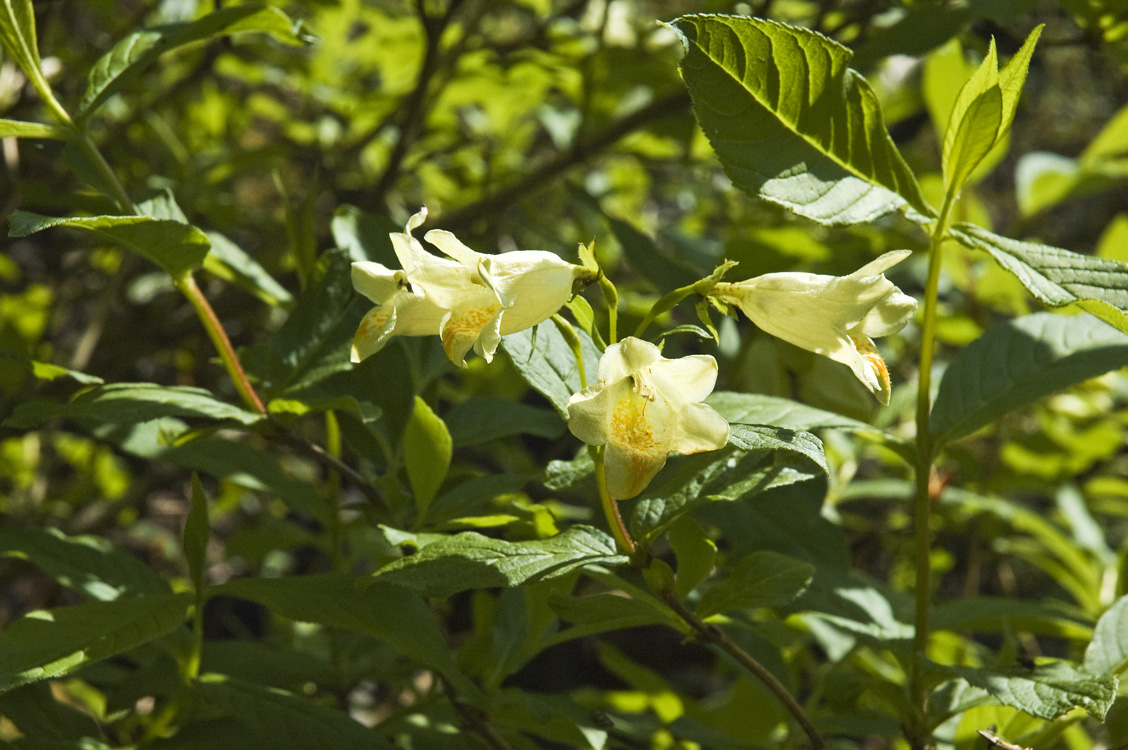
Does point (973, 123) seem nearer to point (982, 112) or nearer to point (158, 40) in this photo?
point (982, 112)

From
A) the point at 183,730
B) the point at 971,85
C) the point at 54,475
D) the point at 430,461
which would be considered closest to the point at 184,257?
the point at 430,461

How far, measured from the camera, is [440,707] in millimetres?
1275


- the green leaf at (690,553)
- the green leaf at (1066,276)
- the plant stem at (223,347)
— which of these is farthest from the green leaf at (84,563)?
the green leaf at (1066,276)

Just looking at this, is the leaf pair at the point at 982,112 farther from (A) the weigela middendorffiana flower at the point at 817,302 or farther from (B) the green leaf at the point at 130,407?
(B) the green leaf at the point at 130,407

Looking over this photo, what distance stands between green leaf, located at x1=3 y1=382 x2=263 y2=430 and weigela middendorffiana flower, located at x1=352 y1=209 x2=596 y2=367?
21 cm

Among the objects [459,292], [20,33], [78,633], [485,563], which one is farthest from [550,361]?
[20,33]

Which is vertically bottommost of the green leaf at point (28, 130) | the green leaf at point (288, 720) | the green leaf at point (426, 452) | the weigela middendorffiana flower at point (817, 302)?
the green leaf at point (288, 720)

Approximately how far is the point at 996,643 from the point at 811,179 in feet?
10.8

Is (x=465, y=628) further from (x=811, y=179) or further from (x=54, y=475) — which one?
(x=811, y=179)

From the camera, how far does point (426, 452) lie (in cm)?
106

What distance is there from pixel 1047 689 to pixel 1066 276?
428mm

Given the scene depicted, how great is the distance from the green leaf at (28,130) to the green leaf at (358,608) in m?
0.55

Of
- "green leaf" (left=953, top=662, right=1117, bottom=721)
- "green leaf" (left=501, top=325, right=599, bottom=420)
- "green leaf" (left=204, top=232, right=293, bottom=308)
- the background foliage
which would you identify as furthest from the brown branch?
"green leaf" (left=953, top=662, right=1117, bottom=721)

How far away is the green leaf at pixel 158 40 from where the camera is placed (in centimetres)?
109
